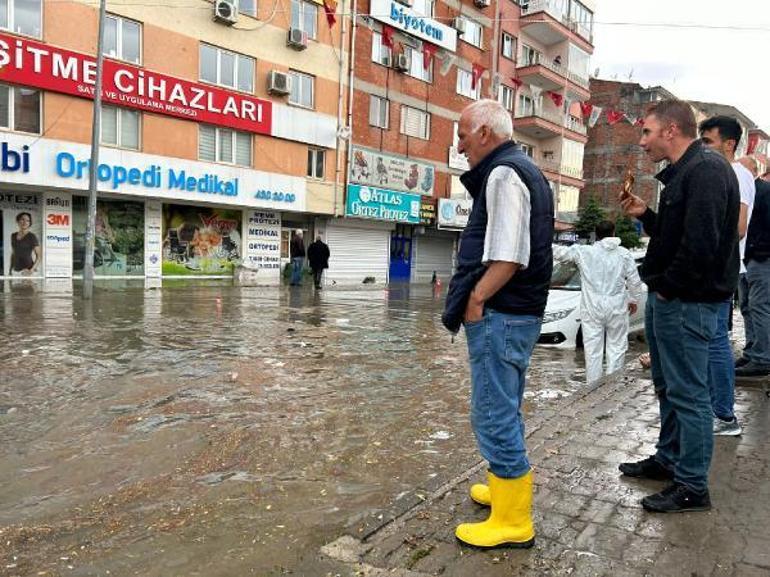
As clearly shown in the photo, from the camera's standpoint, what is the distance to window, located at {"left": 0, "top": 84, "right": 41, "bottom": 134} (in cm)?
1673

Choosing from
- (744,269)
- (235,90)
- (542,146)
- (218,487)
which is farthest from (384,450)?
(542,146)

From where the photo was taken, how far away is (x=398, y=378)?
696cm

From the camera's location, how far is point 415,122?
28.6 metres

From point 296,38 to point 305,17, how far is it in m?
1.54

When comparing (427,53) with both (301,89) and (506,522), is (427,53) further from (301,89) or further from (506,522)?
(506,522)

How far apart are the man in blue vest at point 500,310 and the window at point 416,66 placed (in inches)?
1045

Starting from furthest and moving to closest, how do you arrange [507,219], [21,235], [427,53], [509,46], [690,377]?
[509,46]
[427,53]
[21,235]
[690,377]
[507,219]

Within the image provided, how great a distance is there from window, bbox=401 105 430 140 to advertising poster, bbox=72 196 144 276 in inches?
A: 498

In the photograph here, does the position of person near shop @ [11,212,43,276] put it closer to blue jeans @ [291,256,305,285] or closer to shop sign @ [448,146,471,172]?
blue jeans @ [291,256,305,285]

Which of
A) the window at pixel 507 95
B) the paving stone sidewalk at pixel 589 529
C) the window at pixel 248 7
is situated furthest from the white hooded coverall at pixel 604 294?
the window at pixel 507 95

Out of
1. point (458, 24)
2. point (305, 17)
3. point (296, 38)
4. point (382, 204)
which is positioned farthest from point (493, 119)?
point (458, 24)

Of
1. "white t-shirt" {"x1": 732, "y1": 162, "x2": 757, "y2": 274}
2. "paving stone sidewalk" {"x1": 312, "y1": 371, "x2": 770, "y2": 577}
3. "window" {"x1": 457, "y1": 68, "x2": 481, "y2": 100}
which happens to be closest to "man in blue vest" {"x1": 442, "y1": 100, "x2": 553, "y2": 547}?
"paving stone sidewalk" {"x1": 312, "y1": 371, "x2": 770, "y2": 577}

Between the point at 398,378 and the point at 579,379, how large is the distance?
85.4 inches

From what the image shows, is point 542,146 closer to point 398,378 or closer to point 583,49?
point 583,49
